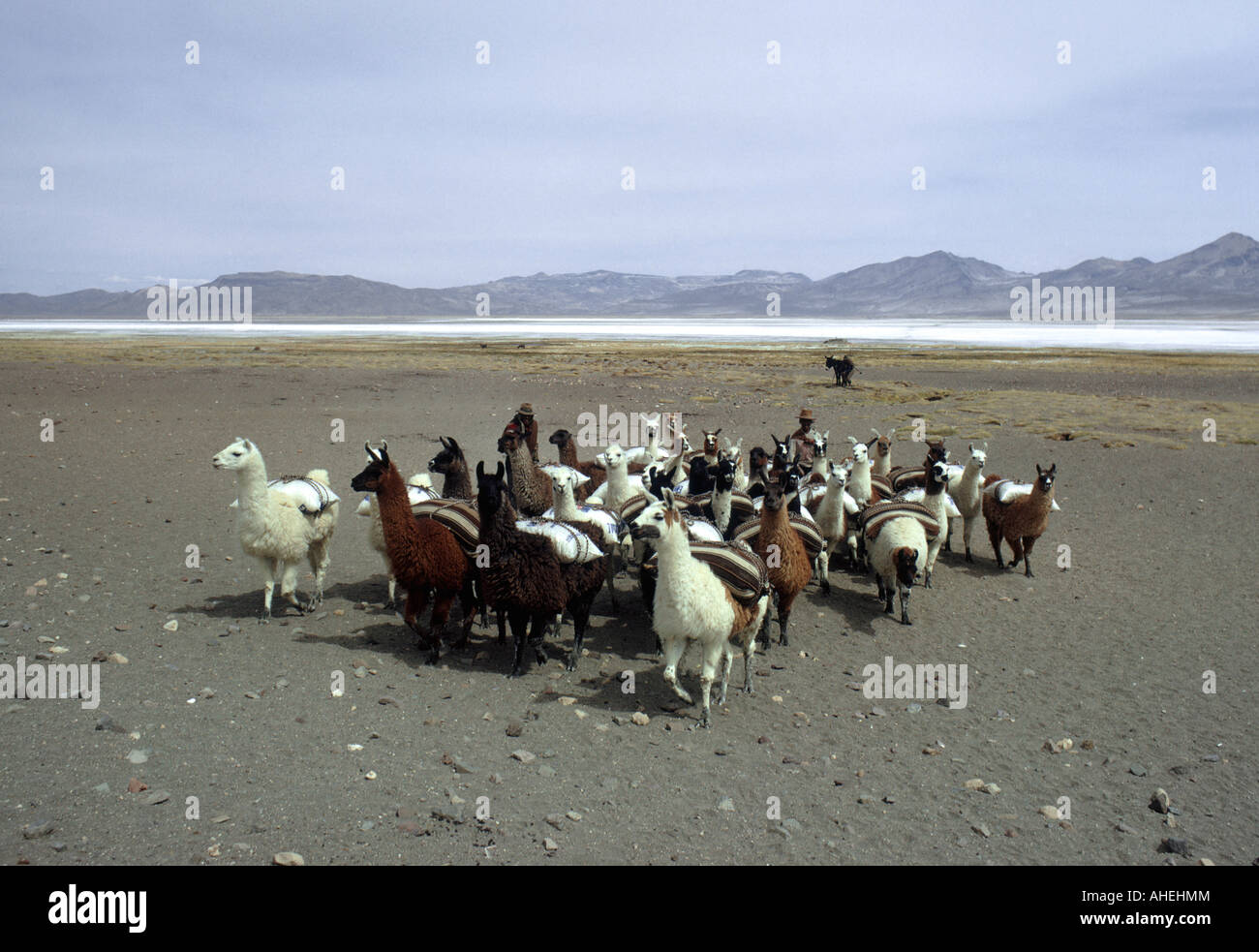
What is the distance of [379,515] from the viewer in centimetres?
730

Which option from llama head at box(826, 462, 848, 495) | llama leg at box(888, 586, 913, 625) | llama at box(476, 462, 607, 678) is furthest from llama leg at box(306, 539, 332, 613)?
llama leg at box(888, 586, 913, 625)

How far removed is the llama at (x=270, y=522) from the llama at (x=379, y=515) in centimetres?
46

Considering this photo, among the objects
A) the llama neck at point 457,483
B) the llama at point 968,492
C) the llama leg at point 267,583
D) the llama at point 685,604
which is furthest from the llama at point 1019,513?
the llama leg at point 267,583

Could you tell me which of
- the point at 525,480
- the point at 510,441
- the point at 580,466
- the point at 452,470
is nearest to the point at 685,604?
the point at 510,441

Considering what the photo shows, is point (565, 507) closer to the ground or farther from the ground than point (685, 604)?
farther from the ground

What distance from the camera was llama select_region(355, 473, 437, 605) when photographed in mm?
7328

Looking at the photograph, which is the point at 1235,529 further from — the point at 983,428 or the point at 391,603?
the point at 391,603

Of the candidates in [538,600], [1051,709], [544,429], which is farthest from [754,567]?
[544,429]

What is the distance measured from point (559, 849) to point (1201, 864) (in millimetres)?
3507

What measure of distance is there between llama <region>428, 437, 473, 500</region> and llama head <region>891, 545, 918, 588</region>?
458 centimetres

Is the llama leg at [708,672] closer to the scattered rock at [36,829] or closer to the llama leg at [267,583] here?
the scattered rock at [36,829]

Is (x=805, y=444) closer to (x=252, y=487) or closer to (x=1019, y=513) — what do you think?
(x=1019, y=513)

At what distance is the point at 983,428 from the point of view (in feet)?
68.5

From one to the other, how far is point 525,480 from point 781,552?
2964 mm
